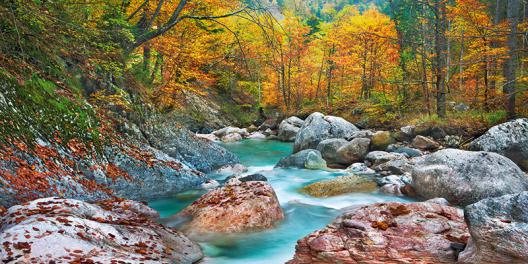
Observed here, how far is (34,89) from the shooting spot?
118 inches

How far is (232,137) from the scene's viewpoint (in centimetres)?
2081

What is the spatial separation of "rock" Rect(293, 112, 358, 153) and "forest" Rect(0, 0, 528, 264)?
80 mm

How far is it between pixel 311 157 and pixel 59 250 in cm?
951

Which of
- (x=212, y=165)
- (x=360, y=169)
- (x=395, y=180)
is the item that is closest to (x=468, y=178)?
(x=395, y=180)

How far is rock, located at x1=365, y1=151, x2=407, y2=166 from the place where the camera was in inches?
454

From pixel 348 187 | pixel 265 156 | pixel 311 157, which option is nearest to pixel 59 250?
pixel 348 187

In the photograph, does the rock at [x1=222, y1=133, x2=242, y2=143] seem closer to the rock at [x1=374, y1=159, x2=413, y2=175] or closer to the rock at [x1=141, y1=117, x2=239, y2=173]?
the rock at [x1=141, y1=117, x2=239, y2=173]

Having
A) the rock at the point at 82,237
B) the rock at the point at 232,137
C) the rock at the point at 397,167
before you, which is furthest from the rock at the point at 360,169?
the rock at the point at 232,137

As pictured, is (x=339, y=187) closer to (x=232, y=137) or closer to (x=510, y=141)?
(x=510, y=141)

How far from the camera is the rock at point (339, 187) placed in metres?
8.65

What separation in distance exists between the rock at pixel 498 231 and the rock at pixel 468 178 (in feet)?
11.6

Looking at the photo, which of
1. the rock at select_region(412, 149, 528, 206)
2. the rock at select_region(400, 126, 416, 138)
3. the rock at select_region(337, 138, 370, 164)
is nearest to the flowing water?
the rock at select_region(412, 149, 528, 206)

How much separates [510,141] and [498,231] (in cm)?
781

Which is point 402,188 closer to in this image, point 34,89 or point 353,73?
point 34,89
